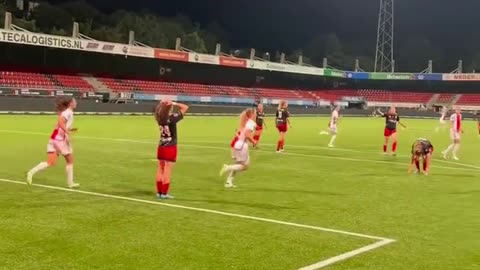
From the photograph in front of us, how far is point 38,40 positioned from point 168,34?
60763mm

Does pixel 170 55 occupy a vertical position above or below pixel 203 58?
below

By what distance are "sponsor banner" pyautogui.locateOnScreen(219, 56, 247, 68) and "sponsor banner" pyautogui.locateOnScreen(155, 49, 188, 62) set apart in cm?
582

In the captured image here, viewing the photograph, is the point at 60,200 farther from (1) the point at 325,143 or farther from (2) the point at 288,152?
(1) the point at 325,143

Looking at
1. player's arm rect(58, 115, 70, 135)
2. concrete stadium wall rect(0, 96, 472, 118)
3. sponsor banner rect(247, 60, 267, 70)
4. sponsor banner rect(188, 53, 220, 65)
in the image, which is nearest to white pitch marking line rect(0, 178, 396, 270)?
player's arm rect(58, 115, 70, 135)

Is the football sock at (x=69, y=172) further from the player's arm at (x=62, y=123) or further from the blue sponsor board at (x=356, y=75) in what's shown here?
the blue sponsor board at (x=356, y=75)

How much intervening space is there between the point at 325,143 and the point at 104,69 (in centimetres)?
4696

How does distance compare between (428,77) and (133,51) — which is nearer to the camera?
(133,51)

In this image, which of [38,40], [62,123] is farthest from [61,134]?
[38,40]

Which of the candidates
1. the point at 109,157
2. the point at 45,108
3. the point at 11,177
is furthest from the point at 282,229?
the point at 45,108

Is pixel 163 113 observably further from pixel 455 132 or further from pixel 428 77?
pixel 428 77

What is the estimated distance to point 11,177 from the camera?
14344 millimetres

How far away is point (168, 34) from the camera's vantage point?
116 m

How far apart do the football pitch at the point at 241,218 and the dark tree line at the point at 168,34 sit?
252 feet

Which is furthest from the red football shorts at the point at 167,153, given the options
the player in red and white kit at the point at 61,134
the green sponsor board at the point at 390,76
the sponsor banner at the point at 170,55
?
the green sponsor board at the point at 390,76
